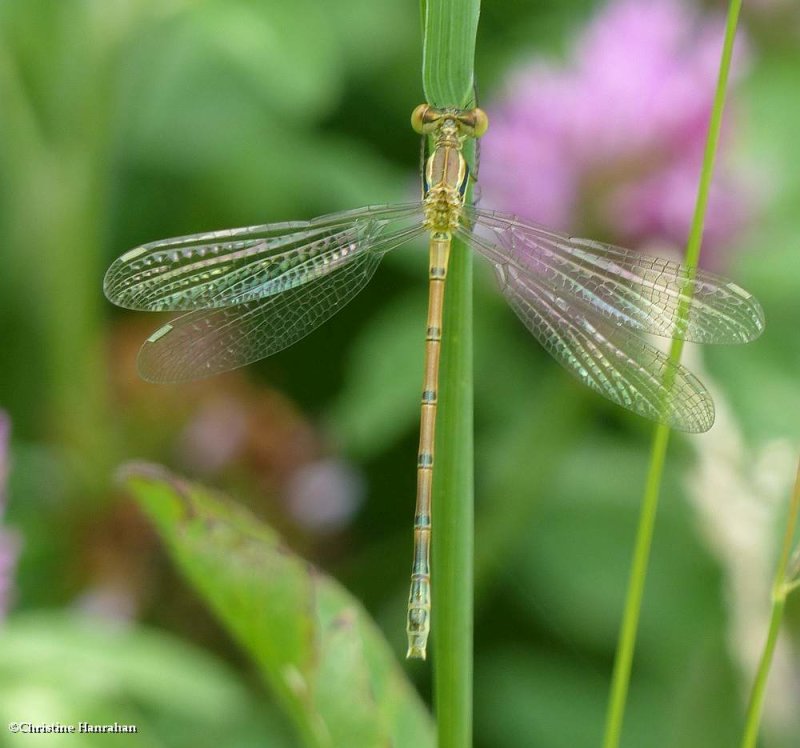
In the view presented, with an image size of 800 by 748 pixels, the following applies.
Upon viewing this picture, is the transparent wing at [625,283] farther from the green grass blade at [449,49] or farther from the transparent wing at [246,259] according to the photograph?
the green grass blade at [449,49]

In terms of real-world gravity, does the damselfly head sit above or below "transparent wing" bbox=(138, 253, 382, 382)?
above

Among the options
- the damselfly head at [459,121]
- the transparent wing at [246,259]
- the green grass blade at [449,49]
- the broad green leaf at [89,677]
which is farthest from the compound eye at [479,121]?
the broad green leaf at [89,677]

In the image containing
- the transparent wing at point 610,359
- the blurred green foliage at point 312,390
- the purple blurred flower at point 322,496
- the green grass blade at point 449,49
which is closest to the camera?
the green grass blade at point 449,49

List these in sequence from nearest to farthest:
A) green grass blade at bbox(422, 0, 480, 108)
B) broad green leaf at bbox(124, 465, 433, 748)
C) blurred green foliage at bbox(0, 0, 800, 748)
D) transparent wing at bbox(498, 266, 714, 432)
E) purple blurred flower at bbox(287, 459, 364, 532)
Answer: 1. green grass blade at bbox(422, 0, 480, 108)
2. broad green leaf at bbox(124, 465, 433, 748)
3. transparent wing at bbox(498, 266, 714, 432)
4. blurred green foliage at bbox(0, 0, 800, 748)
5. purple blurred flower at bbox(287, 459, 364, 532)

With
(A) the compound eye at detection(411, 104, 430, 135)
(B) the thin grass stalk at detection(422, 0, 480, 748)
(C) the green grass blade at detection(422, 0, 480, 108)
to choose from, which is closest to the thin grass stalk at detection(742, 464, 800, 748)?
(B) the thin grass stalk at detection(422, 0, 480, 748)

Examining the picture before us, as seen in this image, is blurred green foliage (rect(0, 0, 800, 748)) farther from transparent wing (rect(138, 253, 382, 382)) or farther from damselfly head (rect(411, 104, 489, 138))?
damselfly head (rect(411, 104, 489, 138))

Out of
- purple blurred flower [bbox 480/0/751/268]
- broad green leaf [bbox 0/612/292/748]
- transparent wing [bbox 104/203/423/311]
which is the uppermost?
purple blurred flower [bbox 480/0/751/268]

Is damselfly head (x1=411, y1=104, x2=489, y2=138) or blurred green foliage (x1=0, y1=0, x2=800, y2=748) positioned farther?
blurred green foliage (x1=0, y1=0, x2=800, y2=748)
